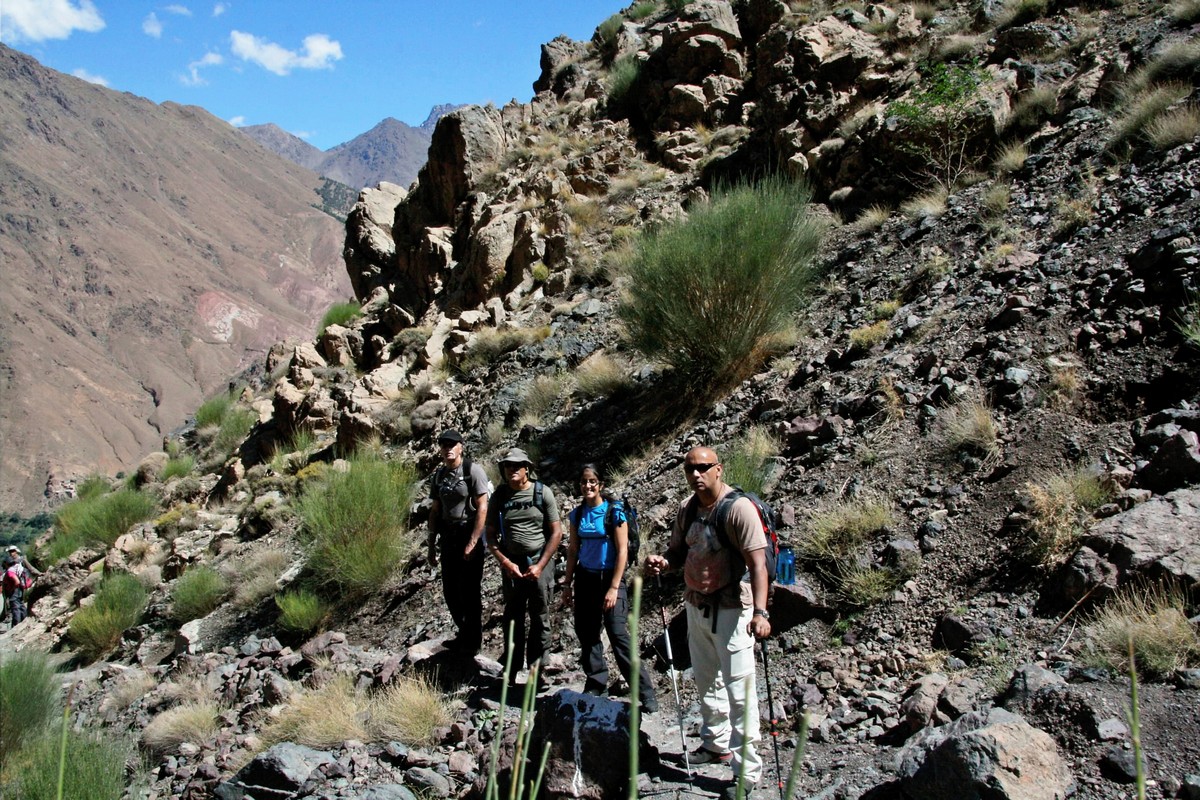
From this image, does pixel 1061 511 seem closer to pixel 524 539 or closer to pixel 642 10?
pixel 524 539

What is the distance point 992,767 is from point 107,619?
11.2m

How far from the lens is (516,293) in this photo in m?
14.1

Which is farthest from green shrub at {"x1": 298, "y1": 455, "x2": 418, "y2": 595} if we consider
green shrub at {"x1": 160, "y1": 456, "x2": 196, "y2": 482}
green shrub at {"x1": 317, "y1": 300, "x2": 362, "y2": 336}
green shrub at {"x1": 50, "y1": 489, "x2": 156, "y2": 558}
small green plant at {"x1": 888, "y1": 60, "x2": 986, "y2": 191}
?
green shrub at {"x1": 317, "y1": 300, "x2": 362, "y2": 336}

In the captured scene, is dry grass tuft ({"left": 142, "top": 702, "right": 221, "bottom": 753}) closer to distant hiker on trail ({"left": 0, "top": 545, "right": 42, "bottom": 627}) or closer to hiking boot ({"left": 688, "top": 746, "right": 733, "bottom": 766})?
hiking boot ({"left": 688, "top": 746, "right": 733, "bottom": 766})

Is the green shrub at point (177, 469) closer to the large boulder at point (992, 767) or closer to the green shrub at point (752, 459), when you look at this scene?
the green shrub at point (752, 459)

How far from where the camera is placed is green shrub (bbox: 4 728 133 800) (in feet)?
15.1

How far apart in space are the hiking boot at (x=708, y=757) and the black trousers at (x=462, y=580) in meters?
2.25

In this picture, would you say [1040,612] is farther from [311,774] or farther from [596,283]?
[596,283]

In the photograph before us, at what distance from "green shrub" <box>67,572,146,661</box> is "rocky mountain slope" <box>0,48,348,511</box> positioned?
6845 cm

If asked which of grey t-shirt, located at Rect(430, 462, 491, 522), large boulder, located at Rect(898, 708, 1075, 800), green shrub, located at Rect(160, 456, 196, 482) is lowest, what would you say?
large boulder, located at Rect(898, 708, 1075, 800)

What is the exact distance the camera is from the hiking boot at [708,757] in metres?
3.84

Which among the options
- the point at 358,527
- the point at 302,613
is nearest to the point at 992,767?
the point at 302,613

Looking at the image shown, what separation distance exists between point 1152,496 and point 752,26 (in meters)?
14.5

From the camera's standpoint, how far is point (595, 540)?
4480mm
